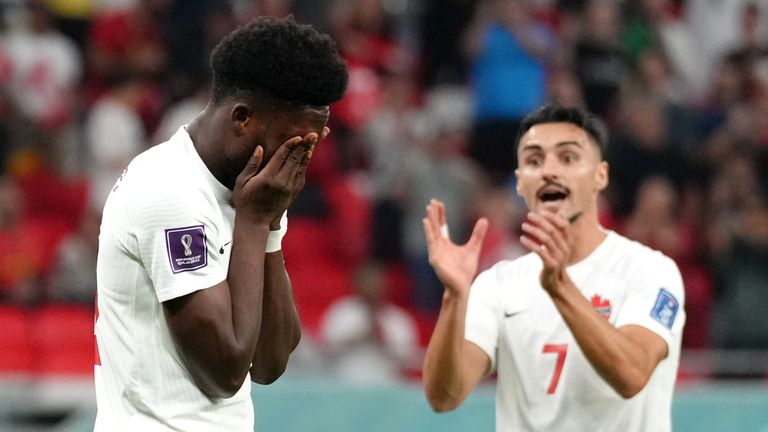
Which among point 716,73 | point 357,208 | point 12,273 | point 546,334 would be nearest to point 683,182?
point 716,73

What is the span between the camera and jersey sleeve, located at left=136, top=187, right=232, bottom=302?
121 inches

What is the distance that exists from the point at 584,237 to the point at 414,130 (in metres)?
6.02

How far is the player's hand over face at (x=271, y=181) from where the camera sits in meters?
3.14

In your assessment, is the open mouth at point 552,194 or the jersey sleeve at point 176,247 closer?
the jersey sleeve at point 176,247

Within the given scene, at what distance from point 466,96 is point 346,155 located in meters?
1.24

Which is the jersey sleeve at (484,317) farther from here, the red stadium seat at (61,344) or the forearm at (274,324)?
the red stadium seat at (61,344)

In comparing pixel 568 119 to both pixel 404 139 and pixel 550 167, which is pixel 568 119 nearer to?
pixel 550 167

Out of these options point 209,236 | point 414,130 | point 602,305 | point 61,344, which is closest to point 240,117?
point 209,236

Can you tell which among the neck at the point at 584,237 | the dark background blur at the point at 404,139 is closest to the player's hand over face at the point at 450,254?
the neck at the point at 584,237

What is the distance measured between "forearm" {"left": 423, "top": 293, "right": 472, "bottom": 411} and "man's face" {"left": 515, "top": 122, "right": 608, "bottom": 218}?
1.88ft

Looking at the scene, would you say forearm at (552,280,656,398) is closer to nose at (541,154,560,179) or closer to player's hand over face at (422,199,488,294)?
player's hand over face at (422,199,488,294)

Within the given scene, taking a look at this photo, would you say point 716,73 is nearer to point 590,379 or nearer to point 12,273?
point 12,273

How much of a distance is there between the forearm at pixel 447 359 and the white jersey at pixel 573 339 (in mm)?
236

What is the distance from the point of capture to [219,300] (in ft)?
10.1
